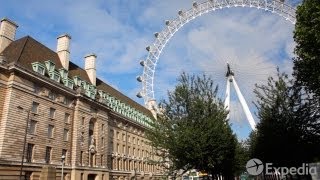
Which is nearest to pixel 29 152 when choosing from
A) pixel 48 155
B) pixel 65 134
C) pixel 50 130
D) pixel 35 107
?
pixel 48 155

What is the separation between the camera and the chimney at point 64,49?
220 ft

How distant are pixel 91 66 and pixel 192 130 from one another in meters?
46.2

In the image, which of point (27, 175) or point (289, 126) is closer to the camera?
point (289, 126)

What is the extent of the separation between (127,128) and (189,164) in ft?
170

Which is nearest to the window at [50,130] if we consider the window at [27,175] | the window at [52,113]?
the window at [52,113]

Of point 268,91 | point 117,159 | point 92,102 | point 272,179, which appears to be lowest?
point 272,179

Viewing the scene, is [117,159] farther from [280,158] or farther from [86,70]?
[280,158]

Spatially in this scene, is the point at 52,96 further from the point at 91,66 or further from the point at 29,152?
the point at 91,66

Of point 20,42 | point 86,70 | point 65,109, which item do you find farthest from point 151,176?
point 20,42

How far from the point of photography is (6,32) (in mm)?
56906

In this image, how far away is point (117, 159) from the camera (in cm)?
8106

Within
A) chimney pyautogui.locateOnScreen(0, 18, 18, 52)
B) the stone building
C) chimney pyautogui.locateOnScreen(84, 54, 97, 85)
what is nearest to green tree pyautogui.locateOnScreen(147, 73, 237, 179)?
the stone building

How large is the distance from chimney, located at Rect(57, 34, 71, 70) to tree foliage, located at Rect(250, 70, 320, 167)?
1566 inches

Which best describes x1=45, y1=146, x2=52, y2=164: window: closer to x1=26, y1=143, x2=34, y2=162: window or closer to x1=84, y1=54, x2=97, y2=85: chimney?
x1=26, y1=143, x2=34, y2=162: window
